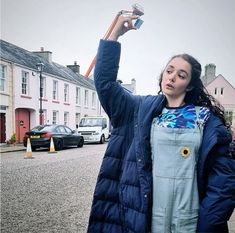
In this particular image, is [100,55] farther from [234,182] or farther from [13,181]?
[13,181]

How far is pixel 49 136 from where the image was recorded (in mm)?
13203

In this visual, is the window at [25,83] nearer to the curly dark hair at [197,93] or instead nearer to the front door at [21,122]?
the front door at [21,122]

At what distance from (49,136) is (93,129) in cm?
549

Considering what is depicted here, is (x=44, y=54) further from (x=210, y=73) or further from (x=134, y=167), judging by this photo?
(x=134, y=167)

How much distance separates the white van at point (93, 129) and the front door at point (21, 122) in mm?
4667

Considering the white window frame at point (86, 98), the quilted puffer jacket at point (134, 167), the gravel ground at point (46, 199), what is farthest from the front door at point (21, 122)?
the quilted puffer jacket at point (134, 167)

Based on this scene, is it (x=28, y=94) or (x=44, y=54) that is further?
(x=44, y=54)

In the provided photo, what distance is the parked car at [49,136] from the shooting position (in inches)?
519

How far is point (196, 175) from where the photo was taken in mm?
1490

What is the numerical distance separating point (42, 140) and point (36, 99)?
28.2 feet

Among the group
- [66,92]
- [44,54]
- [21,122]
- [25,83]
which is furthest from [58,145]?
[44,54]

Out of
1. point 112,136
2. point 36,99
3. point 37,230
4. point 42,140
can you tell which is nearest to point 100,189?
point 112,136

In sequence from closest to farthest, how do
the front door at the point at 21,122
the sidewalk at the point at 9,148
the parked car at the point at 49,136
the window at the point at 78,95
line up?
the parked car at the point at 49,136
the sidewalk at the point at 9,148
the front door at the point at 21,122
the window at the point at 78,95

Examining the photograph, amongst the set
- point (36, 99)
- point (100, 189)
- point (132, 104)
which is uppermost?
point (36, 99)
